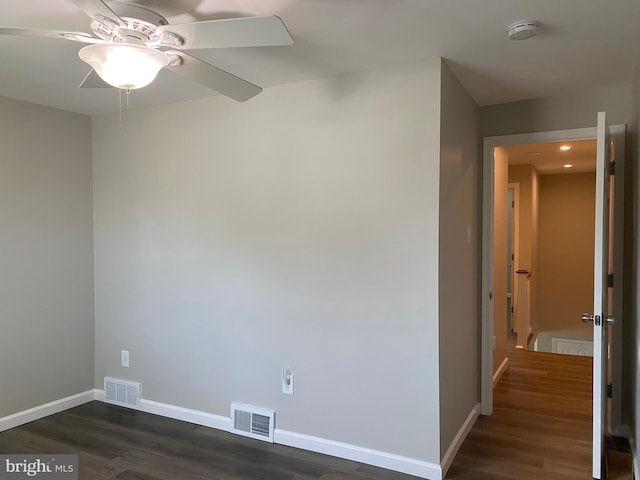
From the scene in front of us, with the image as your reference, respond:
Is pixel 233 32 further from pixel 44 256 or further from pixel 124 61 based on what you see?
pixel 44 256

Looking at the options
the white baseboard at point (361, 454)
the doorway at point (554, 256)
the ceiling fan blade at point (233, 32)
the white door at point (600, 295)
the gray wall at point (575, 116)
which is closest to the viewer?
the ceiling fan blade at point (233, 32)

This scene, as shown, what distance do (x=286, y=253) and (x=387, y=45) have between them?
1379 mm

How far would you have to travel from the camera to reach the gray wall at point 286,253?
2693 millimetres

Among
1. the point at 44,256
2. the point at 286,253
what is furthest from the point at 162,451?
the point at 44,256

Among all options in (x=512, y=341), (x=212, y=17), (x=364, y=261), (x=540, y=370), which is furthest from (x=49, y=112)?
(x=512, y=341)

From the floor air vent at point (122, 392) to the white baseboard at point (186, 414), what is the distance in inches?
1.8

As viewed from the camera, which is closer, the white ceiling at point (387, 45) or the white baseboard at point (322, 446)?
the white ceiling at point (387, 45)

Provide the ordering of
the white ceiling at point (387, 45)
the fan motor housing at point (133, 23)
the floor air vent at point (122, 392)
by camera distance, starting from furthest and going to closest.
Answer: the floor air vent at point (122, 392), the white ceiling at point (387, 45), the fan motor housing at point (133, 23)

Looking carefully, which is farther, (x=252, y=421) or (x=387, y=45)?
(x=252, y=421)

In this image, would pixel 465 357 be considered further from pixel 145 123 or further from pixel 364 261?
pixel 145 123

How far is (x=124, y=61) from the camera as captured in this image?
172 cm

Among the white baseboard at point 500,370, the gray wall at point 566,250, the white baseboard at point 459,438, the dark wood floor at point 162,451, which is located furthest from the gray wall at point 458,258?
the gray wall at point 566,250

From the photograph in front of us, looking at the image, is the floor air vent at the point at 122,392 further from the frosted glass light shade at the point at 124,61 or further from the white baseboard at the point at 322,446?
the frosted glass light shade at the point at 124,61

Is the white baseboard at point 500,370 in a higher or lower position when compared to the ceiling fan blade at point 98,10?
lower
